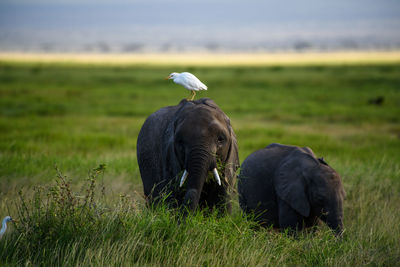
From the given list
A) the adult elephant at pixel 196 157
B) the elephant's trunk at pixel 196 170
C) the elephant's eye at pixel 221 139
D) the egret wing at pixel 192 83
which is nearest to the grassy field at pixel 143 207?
the adult elephant at pixel 196 157

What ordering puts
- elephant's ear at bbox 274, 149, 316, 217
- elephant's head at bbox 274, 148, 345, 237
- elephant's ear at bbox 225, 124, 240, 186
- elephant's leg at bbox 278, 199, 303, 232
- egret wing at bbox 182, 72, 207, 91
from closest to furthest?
elephant's ear at bbox 225, 124, 240, 186 < elephant's head at bbox 274, 148, 345, 237 < elephant's ear at bbox 274, 149, 316, 217 < elephant's leg at bbox 278, 199, 303, 232 < egret wing at bbox 182, 72, 207, 91

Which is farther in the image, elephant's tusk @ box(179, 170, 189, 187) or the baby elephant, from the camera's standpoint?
the baby elephant

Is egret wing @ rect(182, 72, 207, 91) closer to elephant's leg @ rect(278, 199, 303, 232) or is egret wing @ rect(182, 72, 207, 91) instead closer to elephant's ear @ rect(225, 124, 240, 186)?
elephant's ear @ rect(225, 124, 240, 186)

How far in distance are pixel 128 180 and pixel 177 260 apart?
4463 millimetres

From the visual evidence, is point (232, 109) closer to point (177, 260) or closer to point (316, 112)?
point (316, 112)

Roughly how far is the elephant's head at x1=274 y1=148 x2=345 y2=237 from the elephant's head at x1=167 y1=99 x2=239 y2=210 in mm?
1133

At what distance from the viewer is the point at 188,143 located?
4.91 metres

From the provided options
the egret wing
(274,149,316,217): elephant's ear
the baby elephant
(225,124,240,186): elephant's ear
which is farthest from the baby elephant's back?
the egret wing

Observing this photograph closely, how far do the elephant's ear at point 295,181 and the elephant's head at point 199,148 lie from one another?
1116 mm

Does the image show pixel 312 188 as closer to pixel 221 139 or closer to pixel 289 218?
pixel 289 218

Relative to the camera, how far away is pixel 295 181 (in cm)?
624

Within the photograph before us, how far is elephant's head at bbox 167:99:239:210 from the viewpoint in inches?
191

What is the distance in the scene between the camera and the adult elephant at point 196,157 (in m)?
4.86

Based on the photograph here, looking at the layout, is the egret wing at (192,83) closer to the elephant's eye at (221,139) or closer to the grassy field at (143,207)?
the grassy field at (143,207)
